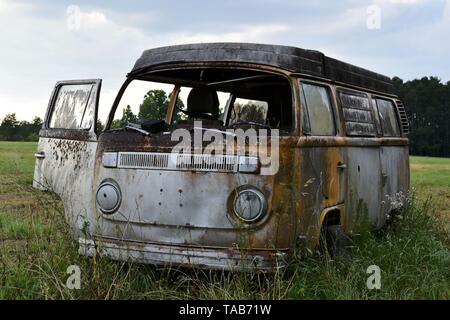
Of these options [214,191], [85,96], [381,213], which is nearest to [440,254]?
[381,213]

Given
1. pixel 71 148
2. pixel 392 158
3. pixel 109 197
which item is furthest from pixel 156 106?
pixel 392 158

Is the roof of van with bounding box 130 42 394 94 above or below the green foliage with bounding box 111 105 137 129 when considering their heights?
above

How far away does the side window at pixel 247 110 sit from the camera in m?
7.11

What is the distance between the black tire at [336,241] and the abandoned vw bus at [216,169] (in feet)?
0.07

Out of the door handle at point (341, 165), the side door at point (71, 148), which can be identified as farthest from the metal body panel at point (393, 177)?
the side door at point (71, 148)

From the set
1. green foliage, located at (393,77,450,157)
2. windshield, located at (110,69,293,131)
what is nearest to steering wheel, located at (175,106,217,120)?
windshield, located at (110,69,293,131)

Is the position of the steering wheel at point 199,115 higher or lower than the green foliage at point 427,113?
lower

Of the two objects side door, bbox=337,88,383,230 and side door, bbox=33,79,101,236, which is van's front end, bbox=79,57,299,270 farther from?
side door, bbox=337,88,383,230

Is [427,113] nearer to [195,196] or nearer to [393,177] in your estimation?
[393,177]

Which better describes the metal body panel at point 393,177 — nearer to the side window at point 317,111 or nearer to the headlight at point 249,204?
the side window at point 317,111

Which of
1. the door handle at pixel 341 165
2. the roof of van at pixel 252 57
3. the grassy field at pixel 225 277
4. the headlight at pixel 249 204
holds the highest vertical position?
the roof of van at pixel 252 57

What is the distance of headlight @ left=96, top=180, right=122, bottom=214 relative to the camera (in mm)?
5004

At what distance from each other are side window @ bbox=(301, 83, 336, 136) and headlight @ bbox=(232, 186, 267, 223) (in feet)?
2.49
